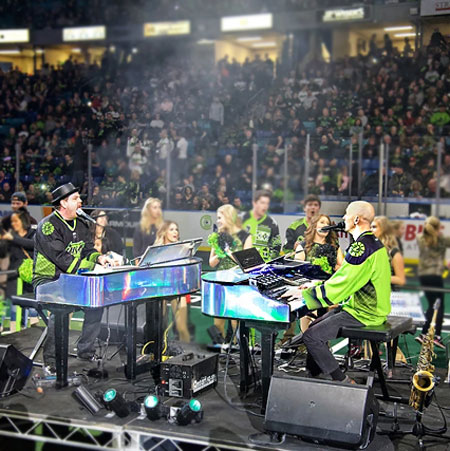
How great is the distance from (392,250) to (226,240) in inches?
65.9

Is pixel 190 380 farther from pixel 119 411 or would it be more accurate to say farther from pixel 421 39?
pixel 421 39

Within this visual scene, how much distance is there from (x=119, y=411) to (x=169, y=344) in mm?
1813

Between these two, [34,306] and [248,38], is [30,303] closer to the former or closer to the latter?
[34,306]

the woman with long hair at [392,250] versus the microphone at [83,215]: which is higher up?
the microphone at [83,215]

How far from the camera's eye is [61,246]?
6.31 meters

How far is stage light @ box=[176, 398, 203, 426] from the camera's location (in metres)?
5.23

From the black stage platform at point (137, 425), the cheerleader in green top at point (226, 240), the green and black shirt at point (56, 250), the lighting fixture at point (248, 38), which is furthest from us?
the lighting fixture at point (248, 38)

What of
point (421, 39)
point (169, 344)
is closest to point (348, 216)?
point (169, 344)

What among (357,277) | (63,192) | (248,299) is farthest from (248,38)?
(248,299)

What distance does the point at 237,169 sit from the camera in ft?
37.7

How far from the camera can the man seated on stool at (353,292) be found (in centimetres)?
558

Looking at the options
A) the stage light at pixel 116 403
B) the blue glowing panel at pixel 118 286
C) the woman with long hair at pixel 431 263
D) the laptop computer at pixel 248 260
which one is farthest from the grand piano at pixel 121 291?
the woman with long hair at pixel 431 263

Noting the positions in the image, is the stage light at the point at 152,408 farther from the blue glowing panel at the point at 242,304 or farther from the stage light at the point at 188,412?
the blue glowing panel at the point at 242,304

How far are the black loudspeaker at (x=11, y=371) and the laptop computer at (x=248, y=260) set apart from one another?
1978 millimetres
